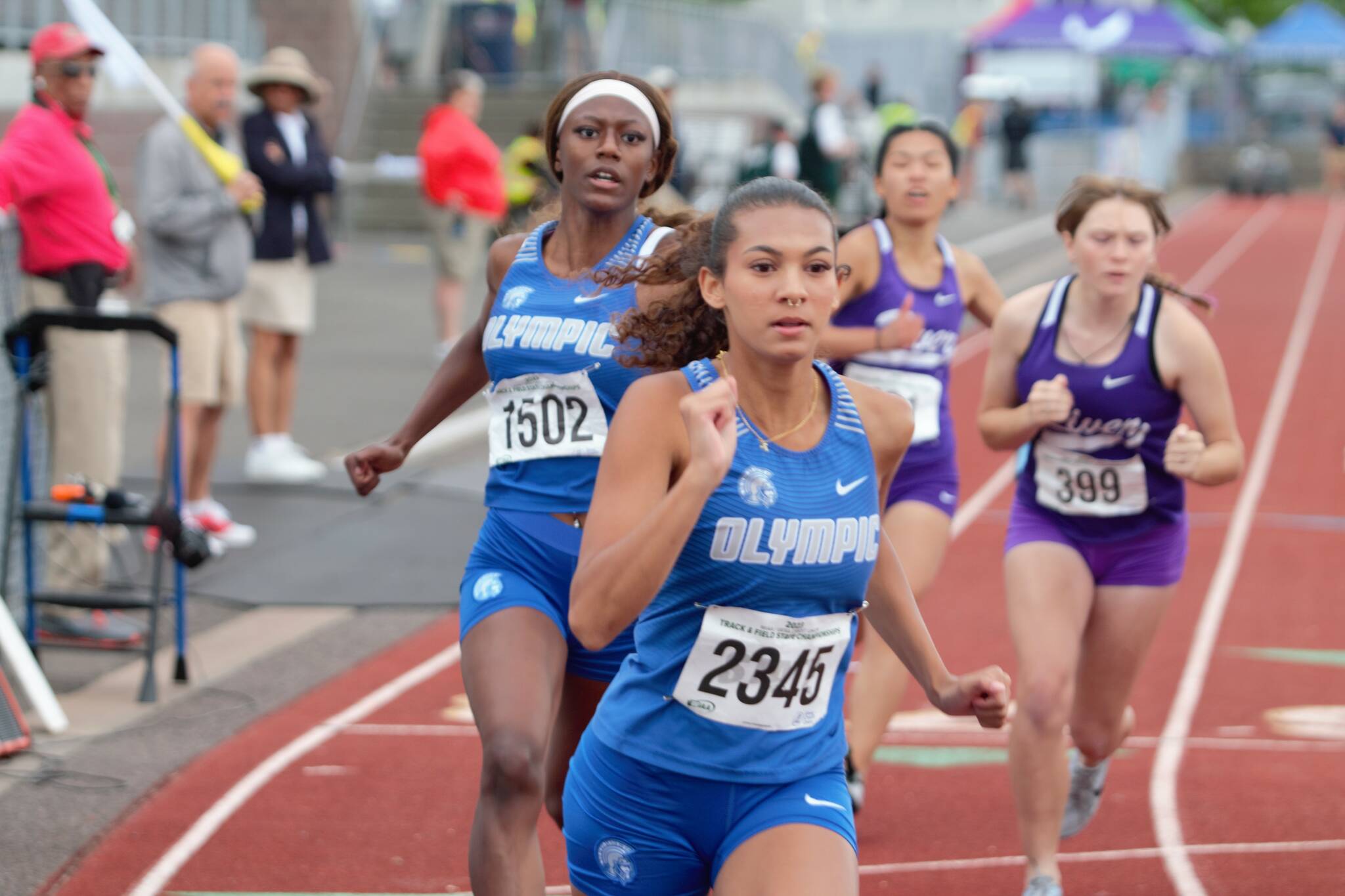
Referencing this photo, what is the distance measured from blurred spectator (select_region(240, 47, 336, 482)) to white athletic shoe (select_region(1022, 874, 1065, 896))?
21.1 ft

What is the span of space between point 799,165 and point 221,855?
14.3 metres

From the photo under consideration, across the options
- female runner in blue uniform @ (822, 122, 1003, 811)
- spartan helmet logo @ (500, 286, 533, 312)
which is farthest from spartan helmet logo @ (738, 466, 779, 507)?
female runner in blue uniform @ (822, 122, 1003, 811)

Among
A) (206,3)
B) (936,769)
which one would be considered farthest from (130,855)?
(206,3)

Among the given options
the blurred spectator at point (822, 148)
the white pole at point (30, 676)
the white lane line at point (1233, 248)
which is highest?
the blurred spectator at point (822, 148)

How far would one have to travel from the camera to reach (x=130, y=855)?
5.64 meters

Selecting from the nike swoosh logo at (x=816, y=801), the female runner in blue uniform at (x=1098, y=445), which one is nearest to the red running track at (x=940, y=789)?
the female runner in blue uniform at (x=1098, y=445)

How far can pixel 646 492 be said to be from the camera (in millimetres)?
3301

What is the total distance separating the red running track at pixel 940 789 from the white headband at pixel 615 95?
2272mm

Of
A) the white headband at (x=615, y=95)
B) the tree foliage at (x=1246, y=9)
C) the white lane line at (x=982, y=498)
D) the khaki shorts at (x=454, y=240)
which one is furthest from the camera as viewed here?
the tree foliage at (x=1246, y=9)

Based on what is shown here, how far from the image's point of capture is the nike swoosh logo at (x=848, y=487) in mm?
3426

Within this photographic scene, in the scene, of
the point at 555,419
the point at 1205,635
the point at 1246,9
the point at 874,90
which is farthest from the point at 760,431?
the point at 1246,9

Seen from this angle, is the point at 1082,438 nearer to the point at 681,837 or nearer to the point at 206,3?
the point at 681,837

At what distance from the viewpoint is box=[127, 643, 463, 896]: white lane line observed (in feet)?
18.1

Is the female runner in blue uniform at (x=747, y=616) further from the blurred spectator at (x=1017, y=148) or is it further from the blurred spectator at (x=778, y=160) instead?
the blurred spectator at (x=1017, y=148)
